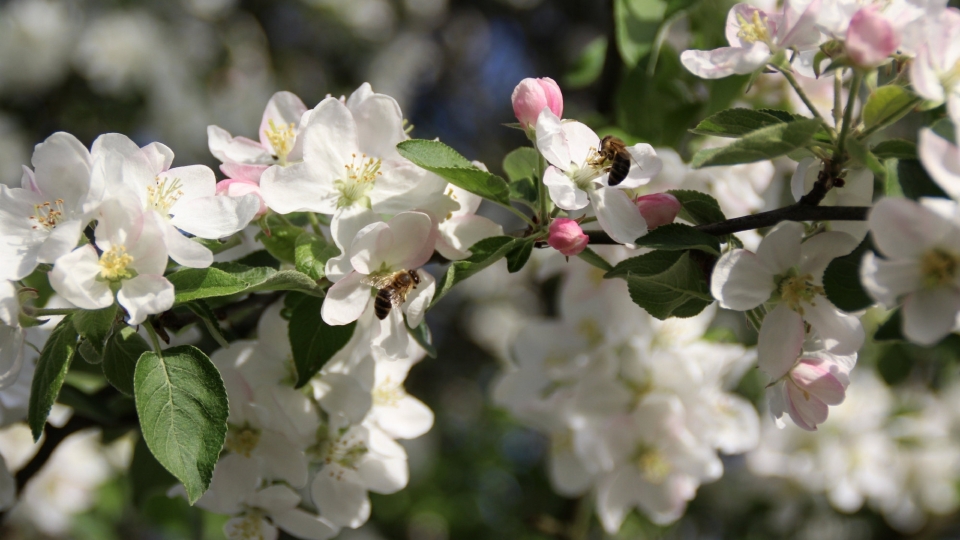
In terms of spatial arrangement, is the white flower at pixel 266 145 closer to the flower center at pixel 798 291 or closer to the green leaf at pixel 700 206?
the green leaf at pixel 700 206

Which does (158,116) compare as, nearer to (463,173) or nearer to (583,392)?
(583,392)

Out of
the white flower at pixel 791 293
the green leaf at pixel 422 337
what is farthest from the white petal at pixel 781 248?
the green leaf at pixel 422 337

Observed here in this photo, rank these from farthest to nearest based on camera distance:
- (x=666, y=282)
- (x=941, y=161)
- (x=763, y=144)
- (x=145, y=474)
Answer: (x=145, y=474) → (x=666, y=282) → (x=763, y=144) → (x=941, y=161)

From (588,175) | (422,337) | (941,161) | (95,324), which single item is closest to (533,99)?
(588,175)

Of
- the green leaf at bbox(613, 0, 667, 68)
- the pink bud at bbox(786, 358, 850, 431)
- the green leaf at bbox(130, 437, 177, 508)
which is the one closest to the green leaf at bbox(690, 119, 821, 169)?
the pink bud at bbox(786, 358, 850, 431)

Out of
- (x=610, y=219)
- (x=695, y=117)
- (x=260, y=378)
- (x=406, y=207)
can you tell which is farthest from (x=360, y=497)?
(x=695, y=117)

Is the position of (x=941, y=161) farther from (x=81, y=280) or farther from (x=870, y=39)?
(x=81, y=280)

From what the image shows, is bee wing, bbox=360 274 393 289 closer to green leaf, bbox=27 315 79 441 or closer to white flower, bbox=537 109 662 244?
white flower, bbox=537 109 662 244
